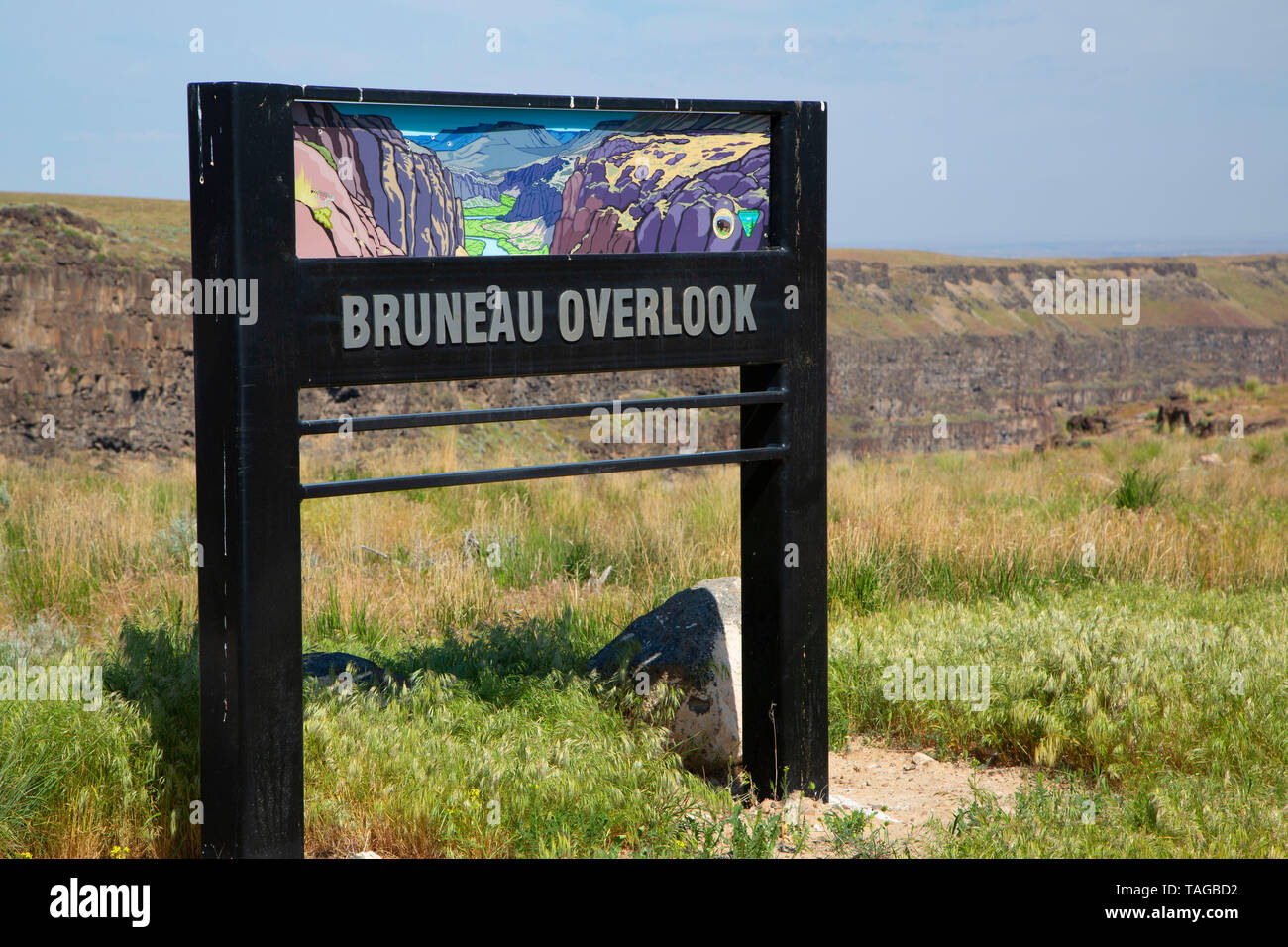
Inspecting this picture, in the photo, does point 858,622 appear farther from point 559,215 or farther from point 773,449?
point 559,215

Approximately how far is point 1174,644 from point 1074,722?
2.86ft

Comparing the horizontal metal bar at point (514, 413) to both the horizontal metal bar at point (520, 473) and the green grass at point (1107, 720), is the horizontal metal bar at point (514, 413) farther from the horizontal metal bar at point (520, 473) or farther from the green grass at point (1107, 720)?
the green grass at point (1107, 720)

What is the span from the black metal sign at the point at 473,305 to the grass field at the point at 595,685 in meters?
0.62

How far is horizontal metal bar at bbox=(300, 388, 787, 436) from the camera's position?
3.51 m

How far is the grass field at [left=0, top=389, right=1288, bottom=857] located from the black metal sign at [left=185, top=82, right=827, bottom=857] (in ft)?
2.02

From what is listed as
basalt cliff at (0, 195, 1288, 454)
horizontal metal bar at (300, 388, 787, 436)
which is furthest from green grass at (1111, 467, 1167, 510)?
basalt cliff at (0, 195, 1288, 454)

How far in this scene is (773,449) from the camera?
176 inches

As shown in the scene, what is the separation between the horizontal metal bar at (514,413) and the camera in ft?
11.5

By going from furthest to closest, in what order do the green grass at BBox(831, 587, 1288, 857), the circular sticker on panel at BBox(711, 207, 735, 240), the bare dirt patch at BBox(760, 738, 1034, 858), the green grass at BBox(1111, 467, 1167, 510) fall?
the green grass at BBox(1111, 467, 1167, 510) → the circular sticker on panel at BBox(711, 207, 735, 240) → the bare dirt patch at BBox(760, 738, 1034, 858) → the green grass at BBox(831, 587, 1288, 857)

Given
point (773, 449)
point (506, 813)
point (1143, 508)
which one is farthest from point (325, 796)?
point (1143, 508)

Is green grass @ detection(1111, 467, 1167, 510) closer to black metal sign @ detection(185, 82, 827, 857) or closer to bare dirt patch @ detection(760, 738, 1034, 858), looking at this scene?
bare dirt patch @ detection(760, 738, 1034, 858)

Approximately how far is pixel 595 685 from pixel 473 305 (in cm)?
195

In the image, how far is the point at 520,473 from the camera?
3.95 metres

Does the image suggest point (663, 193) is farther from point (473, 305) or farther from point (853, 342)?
point (853, 342)
